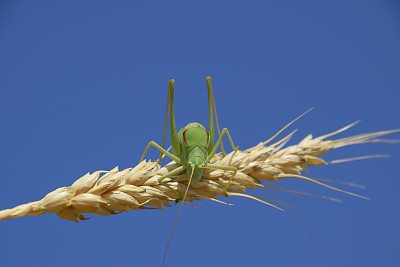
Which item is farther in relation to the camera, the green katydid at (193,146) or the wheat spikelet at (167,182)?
the green katydid at (193,146)

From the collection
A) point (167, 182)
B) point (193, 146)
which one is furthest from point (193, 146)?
point (167, 182)

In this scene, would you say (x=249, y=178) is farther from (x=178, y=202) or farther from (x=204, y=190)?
(x=178, y=202)

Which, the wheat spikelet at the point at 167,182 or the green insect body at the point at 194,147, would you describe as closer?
the wheat spikelet at the point at 167,182

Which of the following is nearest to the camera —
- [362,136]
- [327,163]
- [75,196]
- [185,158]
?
[75,196]

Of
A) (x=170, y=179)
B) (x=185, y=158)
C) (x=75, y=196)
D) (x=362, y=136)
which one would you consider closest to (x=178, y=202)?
(x=170, y=179)

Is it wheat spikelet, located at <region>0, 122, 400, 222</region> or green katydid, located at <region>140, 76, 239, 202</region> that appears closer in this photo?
wheat spikelet, located at <region>0, 122, 400, 222</region>
